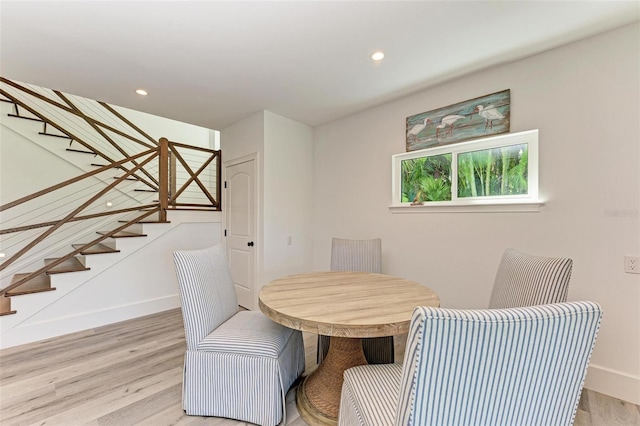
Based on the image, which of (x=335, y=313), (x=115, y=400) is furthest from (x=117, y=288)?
(x=335, y=313)

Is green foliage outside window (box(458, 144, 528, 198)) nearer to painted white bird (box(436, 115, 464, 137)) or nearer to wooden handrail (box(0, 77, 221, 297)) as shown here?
painted white bird (box(436, 115, 464, 137))

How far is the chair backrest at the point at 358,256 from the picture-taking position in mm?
2541

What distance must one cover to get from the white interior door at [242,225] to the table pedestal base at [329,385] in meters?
1.79

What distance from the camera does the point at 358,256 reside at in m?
2.57

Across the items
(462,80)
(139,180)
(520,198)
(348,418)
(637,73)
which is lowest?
(348,418)

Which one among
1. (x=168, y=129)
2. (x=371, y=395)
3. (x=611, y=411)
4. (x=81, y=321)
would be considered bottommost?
(x=611, y=411)

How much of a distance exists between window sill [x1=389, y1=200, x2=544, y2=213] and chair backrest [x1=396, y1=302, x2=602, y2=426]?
5.71 feet

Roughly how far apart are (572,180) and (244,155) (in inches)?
127

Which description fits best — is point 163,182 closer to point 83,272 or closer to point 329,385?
point 83,272

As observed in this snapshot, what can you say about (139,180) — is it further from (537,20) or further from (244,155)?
(537,20)

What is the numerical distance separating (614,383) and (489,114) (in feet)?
6.85

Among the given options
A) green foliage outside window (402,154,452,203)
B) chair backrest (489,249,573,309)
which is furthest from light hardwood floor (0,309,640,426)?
green foliage outside window (402,154,452,203)

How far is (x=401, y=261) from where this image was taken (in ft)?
9.57

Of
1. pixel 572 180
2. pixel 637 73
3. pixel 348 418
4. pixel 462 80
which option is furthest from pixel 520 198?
pixel 348 418
